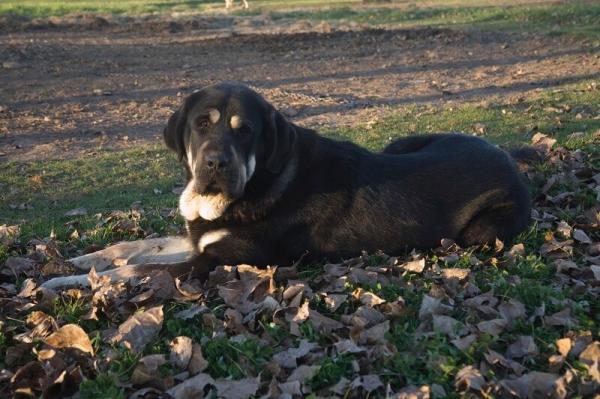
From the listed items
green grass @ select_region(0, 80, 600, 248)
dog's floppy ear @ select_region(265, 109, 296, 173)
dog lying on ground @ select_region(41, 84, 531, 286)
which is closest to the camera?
dog lying on ground @ select_region(41, 84, 531, 286)

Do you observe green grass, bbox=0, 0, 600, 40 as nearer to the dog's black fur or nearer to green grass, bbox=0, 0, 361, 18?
green grass, bbox=0, 0, 361, 18

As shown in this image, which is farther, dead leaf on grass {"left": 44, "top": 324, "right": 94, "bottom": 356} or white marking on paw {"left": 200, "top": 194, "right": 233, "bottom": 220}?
white marking on paw {"left": 200, "top": 194, "right": 233, "bottom": 220}

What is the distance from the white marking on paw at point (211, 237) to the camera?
5.93m

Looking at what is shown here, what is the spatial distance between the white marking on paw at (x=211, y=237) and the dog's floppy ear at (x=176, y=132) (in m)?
0.77

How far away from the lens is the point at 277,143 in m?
5.94

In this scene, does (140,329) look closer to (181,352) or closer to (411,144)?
(181,352)

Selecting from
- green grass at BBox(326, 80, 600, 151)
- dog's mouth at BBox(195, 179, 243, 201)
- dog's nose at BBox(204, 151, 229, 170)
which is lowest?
green grass at BBox(326, 80, 600, 151)

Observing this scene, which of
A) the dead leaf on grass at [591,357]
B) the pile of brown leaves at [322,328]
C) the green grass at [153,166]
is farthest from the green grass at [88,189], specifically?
the dead leaf on grass at [591,357]

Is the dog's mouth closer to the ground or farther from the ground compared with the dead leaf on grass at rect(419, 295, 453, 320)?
farther from the ground

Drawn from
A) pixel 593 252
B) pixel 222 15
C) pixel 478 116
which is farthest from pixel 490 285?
pixel 222 15

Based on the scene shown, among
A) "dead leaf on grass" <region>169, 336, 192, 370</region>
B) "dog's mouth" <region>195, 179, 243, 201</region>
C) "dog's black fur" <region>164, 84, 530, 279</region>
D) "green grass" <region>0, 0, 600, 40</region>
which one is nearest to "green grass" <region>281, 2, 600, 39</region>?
"green grass" <region>0, 0, 600, 40</region>

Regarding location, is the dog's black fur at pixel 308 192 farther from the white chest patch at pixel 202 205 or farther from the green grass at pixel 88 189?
the green grass at pixel 88 189

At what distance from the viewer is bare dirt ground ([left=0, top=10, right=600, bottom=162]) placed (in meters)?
12.9

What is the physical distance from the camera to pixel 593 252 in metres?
6.09
